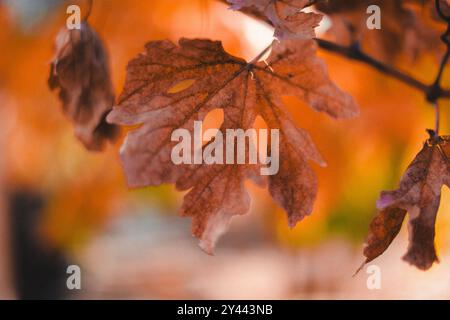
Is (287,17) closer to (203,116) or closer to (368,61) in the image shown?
(203,116)

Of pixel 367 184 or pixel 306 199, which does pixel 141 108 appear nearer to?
pixel 306 199

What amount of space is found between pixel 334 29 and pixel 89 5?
0.58 metres

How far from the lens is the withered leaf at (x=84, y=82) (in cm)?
91

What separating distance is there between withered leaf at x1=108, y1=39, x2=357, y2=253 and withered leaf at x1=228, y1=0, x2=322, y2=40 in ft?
0.34

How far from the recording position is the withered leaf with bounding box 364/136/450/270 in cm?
72

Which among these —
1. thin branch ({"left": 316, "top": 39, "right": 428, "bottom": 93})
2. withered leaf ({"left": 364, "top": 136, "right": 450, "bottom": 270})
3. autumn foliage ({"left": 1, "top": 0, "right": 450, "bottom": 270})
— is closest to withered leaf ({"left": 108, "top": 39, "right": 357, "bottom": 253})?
autumn foliage ({"left": 1, "top": 0, "right": 450, "bottom": 270})

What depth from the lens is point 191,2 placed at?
1.88m

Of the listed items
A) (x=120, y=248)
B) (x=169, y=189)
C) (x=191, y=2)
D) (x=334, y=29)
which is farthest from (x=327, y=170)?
(x=120, y=248)

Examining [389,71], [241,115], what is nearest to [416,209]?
[241,115]

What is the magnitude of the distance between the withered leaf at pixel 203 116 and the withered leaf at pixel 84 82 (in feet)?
0.70

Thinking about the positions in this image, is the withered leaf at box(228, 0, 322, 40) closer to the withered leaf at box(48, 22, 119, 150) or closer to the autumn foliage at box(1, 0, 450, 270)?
the autumn foliage at box(1, 0, 450, 270)

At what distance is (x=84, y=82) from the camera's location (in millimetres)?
935

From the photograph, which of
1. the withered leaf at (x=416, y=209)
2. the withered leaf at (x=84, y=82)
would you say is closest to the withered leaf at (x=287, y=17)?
the withered leaf at (x=416, y=209)
